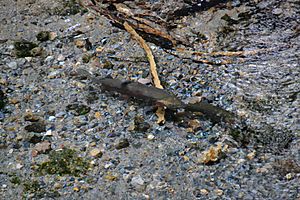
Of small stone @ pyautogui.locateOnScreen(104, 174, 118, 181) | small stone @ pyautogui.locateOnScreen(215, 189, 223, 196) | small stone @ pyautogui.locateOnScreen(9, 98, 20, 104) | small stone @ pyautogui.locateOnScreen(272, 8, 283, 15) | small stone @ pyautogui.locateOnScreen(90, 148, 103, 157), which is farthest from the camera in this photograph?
small stone @ pyautogui.locateOnScreen(272, 8, 283, 15)

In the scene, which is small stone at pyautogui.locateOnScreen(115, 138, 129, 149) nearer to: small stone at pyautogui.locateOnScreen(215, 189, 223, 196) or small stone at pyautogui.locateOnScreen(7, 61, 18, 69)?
small stone at pyautogui.locateOnScreen(215, 189, 223, 196)

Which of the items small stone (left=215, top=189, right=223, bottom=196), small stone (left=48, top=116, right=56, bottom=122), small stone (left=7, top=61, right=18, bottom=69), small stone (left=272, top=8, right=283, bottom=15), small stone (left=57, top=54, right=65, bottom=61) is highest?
small stone (left=272, top=8, right=283, bottom=15)

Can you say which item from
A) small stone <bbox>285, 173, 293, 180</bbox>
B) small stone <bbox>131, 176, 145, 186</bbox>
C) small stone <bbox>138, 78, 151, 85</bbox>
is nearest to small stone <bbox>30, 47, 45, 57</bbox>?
small stone <bbox>138, 78, 151, 85</bbox>

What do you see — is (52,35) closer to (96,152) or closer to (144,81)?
(144,81)

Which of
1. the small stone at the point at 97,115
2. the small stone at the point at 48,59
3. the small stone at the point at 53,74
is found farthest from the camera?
the small stone at the point at 48,59

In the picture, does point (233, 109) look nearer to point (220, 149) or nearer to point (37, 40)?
point (220, 149)

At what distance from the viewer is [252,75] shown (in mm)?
3336

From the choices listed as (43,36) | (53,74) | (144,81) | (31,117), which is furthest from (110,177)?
(43,36)

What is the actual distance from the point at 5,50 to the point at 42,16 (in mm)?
443

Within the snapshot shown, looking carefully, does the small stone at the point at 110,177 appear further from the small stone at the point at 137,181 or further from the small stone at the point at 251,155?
the small stone at the point at 251,155

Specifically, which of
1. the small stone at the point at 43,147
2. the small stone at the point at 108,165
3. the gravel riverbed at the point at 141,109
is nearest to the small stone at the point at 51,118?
the gravel riverbed at the point at 141,109

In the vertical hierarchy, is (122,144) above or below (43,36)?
below

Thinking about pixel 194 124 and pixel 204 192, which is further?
pixel 194 124

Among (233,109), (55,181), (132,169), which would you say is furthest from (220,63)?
(55,181)
